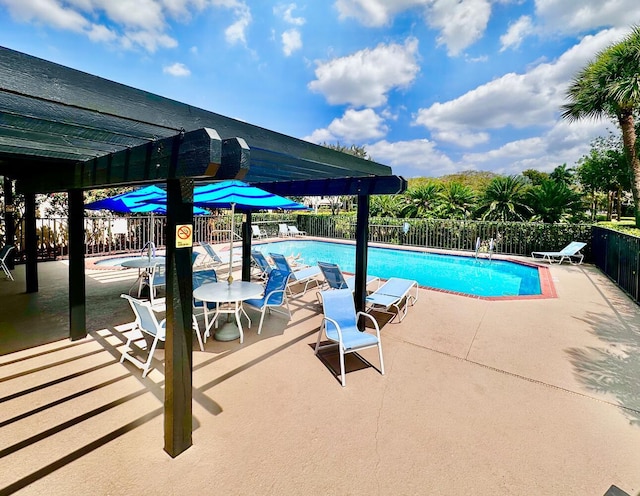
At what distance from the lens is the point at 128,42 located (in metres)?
9.03

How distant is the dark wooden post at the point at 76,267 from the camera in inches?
172

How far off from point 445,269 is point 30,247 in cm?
1280

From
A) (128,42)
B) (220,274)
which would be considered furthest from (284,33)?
(220,274)

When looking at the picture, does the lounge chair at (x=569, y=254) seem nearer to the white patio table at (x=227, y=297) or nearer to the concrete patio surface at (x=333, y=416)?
the concrete patio surface at (x=333, y=416)

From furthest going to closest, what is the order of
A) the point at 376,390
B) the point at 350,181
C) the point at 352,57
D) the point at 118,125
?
the point at 352,57, the point at 350,181, the point at 376,390, the point at 118,125

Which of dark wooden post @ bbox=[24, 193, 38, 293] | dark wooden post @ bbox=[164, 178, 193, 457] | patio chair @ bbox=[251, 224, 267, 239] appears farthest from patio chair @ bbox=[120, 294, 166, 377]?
patio chair @ bbox=[251, 224, 267, 239]

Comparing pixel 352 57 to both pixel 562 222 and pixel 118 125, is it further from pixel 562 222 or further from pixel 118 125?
pixel 118 125

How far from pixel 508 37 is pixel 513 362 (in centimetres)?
1186

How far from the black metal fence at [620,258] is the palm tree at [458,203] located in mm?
6323

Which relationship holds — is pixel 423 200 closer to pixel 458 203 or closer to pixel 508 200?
pixel 458 203

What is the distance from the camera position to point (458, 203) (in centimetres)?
1755

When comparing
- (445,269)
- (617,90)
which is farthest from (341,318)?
(617,90)

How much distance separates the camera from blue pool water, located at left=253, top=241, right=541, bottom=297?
9891 mm

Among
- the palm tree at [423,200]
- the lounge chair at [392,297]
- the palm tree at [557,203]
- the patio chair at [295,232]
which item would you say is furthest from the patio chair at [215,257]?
the palm tree at [557,203]
